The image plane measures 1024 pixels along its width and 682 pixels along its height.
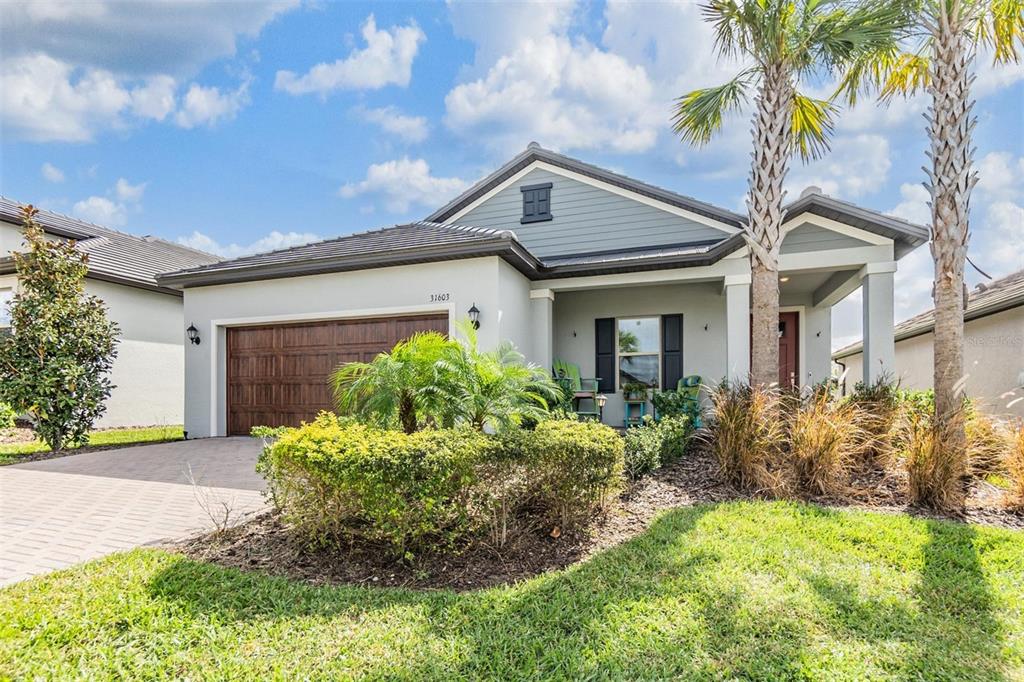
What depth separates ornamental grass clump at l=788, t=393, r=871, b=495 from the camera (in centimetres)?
522

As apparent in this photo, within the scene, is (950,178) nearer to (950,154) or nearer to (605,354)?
(950,154)

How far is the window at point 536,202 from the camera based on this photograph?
38.1 feet

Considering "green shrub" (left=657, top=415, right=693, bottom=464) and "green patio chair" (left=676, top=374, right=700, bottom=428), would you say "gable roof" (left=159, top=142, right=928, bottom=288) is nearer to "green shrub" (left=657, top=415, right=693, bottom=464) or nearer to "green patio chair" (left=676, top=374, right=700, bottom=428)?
"green patio chair" (left=676, top=374, right=700, bottom=428)

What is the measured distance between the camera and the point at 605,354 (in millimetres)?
11133

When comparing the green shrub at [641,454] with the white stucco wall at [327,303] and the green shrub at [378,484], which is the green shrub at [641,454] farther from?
the white stucco wall at [327,303]

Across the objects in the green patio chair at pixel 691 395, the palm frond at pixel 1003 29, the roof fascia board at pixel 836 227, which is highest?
the palm frond at pixel 1003 29

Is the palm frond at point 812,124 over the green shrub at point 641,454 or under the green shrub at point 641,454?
over

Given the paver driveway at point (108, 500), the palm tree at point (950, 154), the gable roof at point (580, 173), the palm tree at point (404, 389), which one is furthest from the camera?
the gable roof at point (580, 173)

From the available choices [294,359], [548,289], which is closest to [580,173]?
[548,289]

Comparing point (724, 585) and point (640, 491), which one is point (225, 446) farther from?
point (724, 585)

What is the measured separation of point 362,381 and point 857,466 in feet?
18.0

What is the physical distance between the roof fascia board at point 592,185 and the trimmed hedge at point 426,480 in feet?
25.9

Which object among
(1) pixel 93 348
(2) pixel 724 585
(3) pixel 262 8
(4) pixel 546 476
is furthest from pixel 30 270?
(2) pixel 724 585

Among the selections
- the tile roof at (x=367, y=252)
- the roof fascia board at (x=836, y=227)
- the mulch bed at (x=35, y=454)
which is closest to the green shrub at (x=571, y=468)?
the tile roof at (x=367, y=252)
